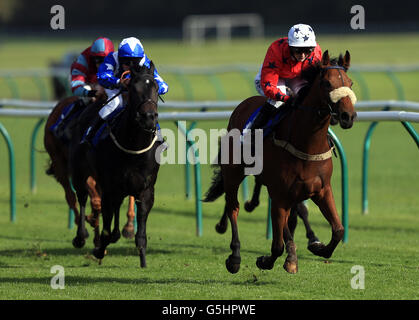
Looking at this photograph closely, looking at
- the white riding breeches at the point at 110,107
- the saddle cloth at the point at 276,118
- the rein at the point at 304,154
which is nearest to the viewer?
the rein at the point at 304,154

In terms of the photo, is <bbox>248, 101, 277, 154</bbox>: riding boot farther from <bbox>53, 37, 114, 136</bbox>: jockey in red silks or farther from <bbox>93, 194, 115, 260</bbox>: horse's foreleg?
<bbox>53, 37, 114, 136</bbox>: jockey in red silks

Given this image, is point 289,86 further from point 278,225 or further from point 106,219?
point 106,219

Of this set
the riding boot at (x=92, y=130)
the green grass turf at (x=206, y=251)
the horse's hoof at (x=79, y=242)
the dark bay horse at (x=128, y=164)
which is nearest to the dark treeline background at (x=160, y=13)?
the green grass turf at (x=206, y=251)

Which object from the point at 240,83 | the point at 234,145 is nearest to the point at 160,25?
the point at 240,83

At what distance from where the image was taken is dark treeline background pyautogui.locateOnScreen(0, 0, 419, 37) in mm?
47125

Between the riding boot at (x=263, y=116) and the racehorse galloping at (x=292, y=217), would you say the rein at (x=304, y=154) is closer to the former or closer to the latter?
the riding boot at (x=263, y=116)

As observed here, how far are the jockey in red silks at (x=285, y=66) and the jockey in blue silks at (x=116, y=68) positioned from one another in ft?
2.90

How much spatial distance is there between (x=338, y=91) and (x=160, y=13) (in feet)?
160

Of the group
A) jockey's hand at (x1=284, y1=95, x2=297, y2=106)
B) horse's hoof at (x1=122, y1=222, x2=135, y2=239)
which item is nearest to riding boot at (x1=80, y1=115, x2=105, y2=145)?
horse's hoof at (x1=122, y1=222, x2=135, y2=239)

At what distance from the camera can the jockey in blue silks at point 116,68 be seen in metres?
7.04

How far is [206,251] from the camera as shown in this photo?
7781 mm

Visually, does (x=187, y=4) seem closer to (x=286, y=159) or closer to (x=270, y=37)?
(x=270, y=37)

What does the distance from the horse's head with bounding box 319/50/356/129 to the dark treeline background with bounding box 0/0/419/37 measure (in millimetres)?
40608

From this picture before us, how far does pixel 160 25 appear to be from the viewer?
175 ft
